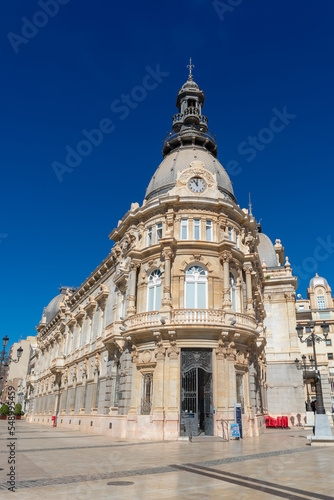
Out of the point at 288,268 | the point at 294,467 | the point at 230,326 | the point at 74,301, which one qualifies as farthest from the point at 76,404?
the point at 294,467

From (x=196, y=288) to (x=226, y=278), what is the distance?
205cm

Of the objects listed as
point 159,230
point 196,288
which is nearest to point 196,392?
point 196,288

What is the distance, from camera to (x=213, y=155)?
35906 mm

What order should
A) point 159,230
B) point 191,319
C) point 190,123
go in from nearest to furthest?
point 191,319
point 159,230
point 190,123

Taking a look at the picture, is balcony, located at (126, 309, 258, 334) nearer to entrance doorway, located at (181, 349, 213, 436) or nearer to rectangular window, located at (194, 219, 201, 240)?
entrance doorway, located at (181, 349, 213, 436)

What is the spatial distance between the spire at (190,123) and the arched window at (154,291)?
13126mm

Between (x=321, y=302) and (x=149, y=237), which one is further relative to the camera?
(x=321, y=302)

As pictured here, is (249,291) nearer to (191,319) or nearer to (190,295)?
(190,295)

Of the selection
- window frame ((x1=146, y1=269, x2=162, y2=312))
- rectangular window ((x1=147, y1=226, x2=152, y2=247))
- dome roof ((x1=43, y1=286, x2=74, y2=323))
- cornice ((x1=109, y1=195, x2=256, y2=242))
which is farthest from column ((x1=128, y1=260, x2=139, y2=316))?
dome roof ((x1=43, y1=286, x2=74, y2=323))

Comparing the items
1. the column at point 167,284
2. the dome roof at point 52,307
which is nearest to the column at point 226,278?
the column at point 167,284

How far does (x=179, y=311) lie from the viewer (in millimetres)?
24250

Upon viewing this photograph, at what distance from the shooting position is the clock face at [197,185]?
1097 inches

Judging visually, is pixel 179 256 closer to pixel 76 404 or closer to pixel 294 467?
pixel 294 467

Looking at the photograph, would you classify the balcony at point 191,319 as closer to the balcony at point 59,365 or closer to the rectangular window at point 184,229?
the rectangular window at point 184,229
